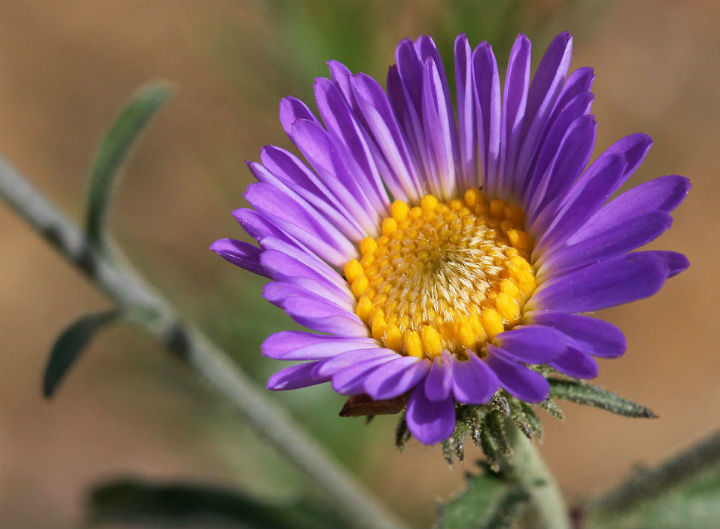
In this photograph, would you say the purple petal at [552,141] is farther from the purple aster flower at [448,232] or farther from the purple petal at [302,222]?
the purple petal at [302,222]

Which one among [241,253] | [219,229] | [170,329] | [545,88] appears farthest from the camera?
[219,229]

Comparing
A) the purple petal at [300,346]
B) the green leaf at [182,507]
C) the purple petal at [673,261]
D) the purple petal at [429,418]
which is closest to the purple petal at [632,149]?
the purple petal at [673,261]

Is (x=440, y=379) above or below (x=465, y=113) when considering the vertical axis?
below

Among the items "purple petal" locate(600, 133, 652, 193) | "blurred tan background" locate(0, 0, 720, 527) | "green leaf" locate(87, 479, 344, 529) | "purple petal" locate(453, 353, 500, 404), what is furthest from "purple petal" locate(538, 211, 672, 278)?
"blurred tan background" locate(0, 0, 720, 527)

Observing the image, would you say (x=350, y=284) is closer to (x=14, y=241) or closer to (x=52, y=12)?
(x=14, y=241)

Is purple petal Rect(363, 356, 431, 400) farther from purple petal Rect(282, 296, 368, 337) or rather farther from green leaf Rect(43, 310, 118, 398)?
green leaf Rect(43, 310, 118, 398)

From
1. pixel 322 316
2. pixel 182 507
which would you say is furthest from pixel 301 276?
pixel 182 507

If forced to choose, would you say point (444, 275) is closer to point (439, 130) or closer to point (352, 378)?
point (439, 130)

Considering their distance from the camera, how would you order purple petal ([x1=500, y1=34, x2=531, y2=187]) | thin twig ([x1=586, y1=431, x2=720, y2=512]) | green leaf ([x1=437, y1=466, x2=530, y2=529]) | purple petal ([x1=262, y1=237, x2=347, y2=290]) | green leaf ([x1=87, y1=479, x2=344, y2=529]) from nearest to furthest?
1. purple petal ([x1=262, y1=237, x2=347, y2=290])
2. purple petal ([x1=500, y1=34, x2=531, y2=187])
3. green leaf ([x1=437, y1=466, x2=530, y2=529])
4. thin twig ([x1=586, y1=431, x2=720, y2=512])
5. green leaf ([x1=87, y1=479, x2=344, y2=529])
